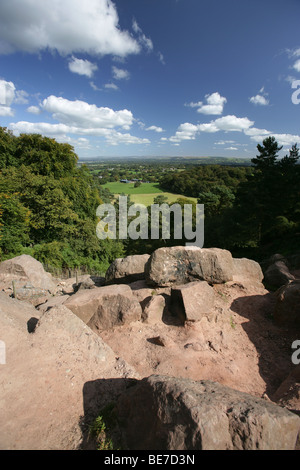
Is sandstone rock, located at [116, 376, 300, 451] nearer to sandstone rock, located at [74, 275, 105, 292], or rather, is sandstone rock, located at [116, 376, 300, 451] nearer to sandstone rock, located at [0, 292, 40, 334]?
sandstone rock, located at [0, 292, 40, 334]

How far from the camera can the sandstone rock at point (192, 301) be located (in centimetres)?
760

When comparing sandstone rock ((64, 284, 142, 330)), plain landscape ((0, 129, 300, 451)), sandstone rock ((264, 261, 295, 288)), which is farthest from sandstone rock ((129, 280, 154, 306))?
sandstone rock ((264, 261, 295, 288))

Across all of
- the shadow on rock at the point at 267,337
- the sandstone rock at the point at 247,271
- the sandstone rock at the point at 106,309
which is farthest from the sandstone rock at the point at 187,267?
the sandstone rock at the point at 247,271

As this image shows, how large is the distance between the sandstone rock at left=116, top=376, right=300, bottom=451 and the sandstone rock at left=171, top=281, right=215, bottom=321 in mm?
3789

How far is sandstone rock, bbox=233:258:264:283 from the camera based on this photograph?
1070 centimetres

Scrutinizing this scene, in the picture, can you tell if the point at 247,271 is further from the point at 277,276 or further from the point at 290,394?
the point at 290,394

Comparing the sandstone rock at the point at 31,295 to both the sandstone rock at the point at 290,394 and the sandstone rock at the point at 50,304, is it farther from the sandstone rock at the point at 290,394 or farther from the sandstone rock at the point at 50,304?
the sandstone rock at the point at 290,394

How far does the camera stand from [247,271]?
10852mm

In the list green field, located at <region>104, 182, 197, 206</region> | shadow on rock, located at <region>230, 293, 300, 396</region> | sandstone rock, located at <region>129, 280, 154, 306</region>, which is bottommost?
shadow on rock, located at <region>230, 293, 300, 396</region>

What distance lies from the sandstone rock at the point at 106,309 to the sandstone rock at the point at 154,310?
0.26 metres

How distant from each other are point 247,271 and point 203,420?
898cm

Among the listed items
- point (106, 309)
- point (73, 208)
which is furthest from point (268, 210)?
point (106, 309)

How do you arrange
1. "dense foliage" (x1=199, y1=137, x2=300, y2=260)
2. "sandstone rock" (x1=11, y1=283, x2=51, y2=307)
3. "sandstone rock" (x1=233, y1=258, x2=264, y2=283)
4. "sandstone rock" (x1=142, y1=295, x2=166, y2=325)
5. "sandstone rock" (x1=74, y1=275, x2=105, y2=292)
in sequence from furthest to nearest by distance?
"dense foliage" (x1=199, y1=137, x2=300, y2=260) < "sandstone rock" (x1=74, y1=275, x2=105, y2=292) < "sandstone rock" (x1=233, y1=258, x2=264, y2=283) < "sandstone rock" (x1=11, y1=283, x2=51, y2=307) < "sandstone rock" (x1=142, y1=295, x2=166, y2=325)
